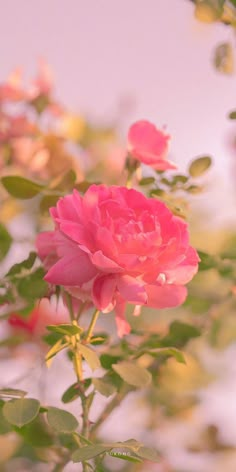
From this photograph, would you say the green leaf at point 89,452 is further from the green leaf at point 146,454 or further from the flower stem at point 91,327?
the flower stem at point 91,327

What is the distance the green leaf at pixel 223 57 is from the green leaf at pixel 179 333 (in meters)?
0.38

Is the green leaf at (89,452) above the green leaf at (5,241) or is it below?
above

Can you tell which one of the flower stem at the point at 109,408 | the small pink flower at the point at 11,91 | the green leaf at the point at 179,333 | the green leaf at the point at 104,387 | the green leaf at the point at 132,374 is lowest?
the small pink flower at the point at 11,91

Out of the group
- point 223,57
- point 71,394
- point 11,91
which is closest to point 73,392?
point 71,394

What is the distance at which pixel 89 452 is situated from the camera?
2.22ft

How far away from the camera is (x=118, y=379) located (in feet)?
2.90

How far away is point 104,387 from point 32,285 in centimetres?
17

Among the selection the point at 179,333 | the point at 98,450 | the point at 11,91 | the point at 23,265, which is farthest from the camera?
the point at 11,91

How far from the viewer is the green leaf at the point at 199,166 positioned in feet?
3.15

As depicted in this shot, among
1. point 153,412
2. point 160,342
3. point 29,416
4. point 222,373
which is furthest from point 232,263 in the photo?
point 222,373

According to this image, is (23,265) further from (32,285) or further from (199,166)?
(199,166)

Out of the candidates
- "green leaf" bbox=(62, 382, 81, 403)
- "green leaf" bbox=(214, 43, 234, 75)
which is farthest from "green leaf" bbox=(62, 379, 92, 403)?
"green leaf" bbox=(214, 43, 234, 75)

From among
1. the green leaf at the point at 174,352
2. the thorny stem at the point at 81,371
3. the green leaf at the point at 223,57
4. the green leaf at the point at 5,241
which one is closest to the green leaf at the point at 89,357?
the thorny stem at the point at 81,371

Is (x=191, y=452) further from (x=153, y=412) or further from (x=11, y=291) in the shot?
(x=11, y=291)
